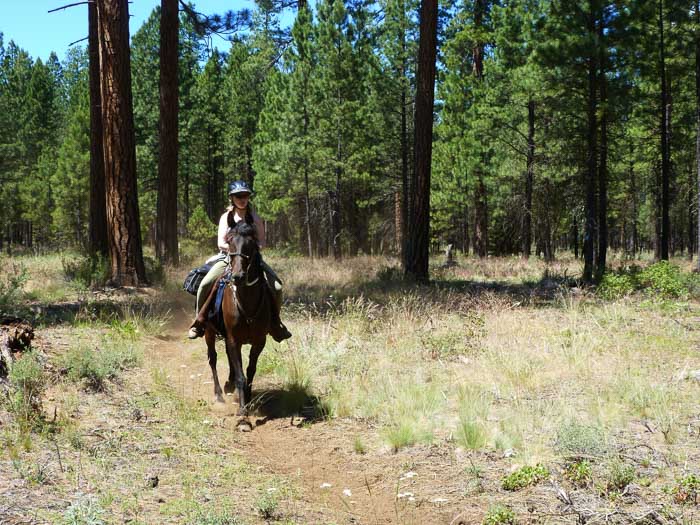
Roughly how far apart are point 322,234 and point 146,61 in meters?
15.9

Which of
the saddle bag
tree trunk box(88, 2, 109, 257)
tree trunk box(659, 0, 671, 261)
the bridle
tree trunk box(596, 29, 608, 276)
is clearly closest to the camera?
the bridle

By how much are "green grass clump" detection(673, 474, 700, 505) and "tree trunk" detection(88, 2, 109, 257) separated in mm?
15381

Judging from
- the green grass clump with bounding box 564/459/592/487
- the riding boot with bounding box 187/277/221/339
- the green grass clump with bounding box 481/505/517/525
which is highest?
the riding boot with bounding box 187/277/221/339

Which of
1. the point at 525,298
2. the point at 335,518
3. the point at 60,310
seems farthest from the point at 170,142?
the point at 335,518

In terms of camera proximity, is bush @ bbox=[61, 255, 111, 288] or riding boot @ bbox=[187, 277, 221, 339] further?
bush @ bbox=[61, 255, 111, 288]

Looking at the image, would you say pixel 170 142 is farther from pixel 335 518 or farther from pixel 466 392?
pixel 335 518

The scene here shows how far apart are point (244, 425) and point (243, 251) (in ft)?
6.51

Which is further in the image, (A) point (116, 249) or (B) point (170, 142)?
(B) point (170, 142)

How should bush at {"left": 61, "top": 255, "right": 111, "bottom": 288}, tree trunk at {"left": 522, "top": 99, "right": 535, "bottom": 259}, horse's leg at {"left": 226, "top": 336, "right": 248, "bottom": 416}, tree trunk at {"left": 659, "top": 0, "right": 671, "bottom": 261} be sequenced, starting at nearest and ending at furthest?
horse's leg at {"left": 226, "top": 336, "right": 248, "bottom": 416} → bush at {"left": 61, "top": 255, "right": 111, "bottom": 288} → tree trunk at {"left": 659, "top": 0, "right": 671, "bottom": 261} → tree trunk at {"left": 522, "top": 99, "right": 535, "bottom": 259}

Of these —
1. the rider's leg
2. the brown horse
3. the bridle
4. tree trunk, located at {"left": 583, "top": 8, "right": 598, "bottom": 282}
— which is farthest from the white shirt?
tree trunk, located at {"left": 583, "top": 8, "right": 598, "bottom": 282}

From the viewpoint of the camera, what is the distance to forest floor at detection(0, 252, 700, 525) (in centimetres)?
432

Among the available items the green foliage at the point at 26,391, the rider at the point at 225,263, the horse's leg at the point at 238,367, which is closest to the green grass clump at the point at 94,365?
the green foliage at the point at 26,391

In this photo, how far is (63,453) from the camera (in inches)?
194

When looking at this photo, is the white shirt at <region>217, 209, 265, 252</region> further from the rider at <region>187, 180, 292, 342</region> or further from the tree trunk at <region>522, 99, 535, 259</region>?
the tree trunk at <region>522, 99, 535, 259</region>
